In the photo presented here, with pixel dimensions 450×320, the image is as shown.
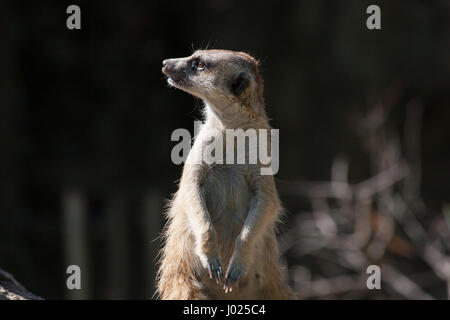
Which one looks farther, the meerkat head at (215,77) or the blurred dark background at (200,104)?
the blurred dark background at (200,104)

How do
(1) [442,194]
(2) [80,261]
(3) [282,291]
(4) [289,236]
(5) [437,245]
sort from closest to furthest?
(3) [282,291] < (2) [80,261] < (5) [437,245] < (4) [289,236] < (1) [442,194]

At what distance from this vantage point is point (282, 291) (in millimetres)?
3785

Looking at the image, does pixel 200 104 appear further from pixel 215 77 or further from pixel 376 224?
pixel 215 77

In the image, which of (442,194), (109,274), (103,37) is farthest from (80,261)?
(442,194)

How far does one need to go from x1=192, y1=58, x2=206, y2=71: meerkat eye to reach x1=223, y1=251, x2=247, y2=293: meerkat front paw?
90 centimetres

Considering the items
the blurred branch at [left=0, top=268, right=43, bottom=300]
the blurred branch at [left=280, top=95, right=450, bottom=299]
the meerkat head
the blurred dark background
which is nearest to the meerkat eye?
the meerkat head

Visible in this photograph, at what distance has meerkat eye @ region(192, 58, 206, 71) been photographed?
11.6ft

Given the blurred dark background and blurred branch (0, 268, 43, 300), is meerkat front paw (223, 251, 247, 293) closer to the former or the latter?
blurred branch (0, 268, 43, 300)

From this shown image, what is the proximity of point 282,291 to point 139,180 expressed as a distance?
444cm

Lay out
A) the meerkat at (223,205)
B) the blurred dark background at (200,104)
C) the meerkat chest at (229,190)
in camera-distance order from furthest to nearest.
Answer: the blurred dark background at (200,104) → the meerkat chest at (229,190) → the meerkat at (223,205)

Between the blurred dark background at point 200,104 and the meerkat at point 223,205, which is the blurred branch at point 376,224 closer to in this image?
the blurred dark background at point 200,104

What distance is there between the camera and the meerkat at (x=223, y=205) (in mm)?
3459

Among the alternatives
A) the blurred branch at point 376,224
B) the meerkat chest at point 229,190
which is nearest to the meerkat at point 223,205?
the meerkat chest at point 229,190
